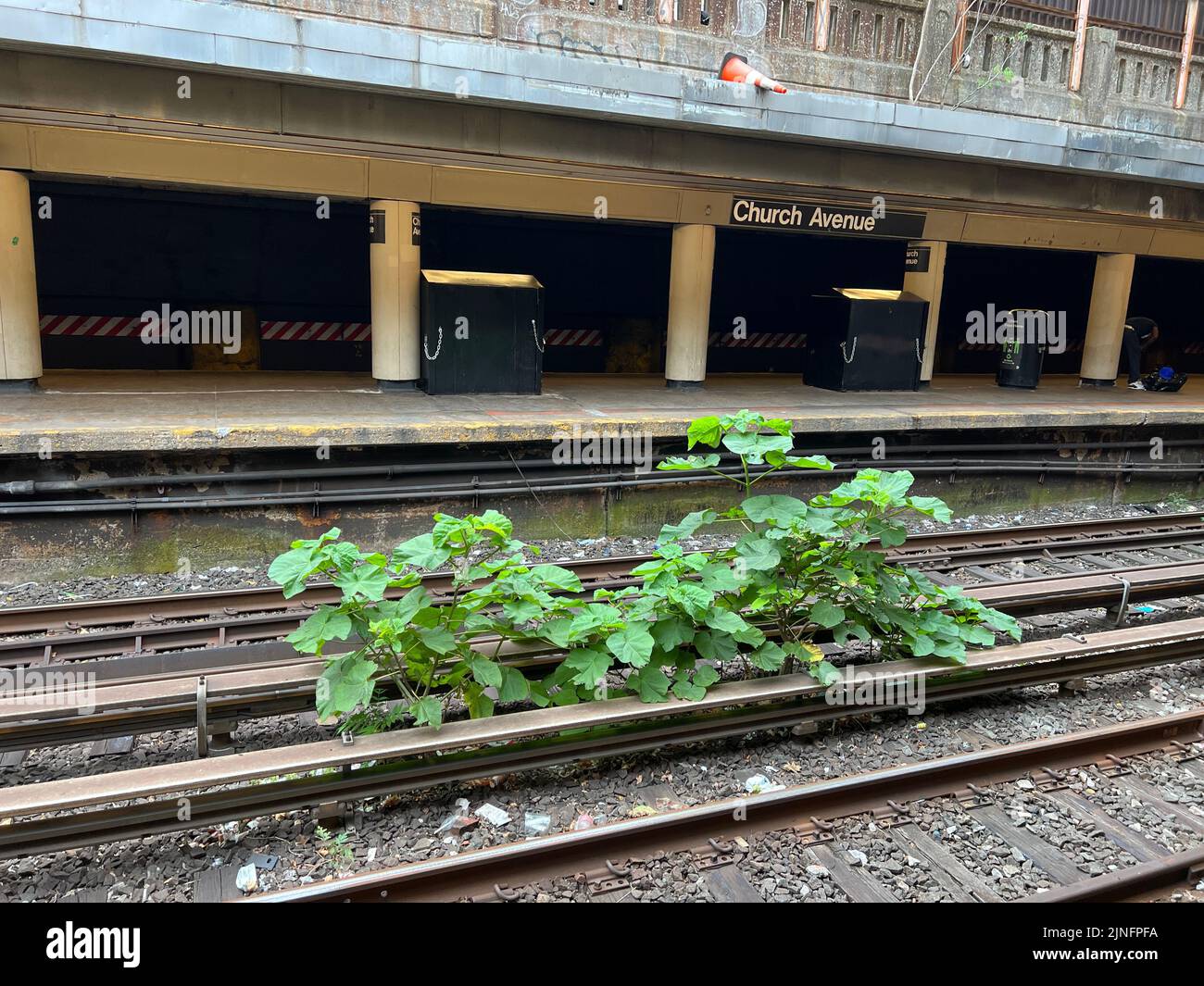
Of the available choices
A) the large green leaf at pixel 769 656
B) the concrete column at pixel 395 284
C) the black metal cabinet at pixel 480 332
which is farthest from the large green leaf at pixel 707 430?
the concrete column at pixel 395 284

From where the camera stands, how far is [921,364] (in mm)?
16234

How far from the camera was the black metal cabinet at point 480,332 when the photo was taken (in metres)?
12.2

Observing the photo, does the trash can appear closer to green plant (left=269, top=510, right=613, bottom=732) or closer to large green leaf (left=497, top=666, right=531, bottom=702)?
green plant (left=269, top=510, right=613, bottom=732)

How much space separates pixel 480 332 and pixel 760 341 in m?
9.35

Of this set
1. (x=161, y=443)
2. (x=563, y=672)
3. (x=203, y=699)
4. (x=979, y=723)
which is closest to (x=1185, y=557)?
(x=979, y=723)

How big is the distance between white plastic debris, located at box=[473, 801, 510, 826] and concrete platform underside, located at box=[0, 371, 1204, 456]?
5851 mm

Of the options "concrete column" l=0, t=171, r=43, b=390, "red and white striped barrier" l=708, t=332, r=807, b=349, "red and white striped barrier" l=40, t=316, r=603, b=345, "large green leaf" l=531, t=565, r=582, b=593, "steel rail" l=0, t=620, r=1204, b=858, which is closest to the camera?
"steel rail" l=0, t=620, r=1204, b=858

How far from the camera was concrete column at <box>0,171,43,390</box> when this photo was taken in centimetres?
1059

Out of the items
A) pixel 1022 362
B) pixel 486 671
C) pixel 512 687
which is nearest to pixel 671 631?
pixel 512 687

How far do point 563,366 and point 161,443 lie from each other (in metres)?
10.4

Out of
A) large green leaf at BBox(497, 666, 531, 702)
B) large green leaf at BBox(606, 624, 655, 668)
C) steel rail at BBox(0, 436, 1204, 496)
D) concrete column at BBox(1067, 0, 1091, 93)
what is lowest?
large green leaf at BBox(497, 666, 531, 702)

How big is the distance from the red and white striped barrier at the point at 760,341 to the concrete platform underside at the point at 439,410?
2.53 m

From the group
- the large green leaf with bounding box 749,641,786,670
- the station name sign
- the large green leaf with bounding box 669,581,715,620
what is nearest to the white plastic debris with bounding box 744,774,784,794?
the large green leaf with bounding box 749,641,786,670

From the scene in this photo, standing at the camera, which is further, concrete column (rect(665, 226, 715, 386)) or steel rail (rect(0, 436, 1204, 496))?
concrete column (rect(665, 226, 715, 386))
